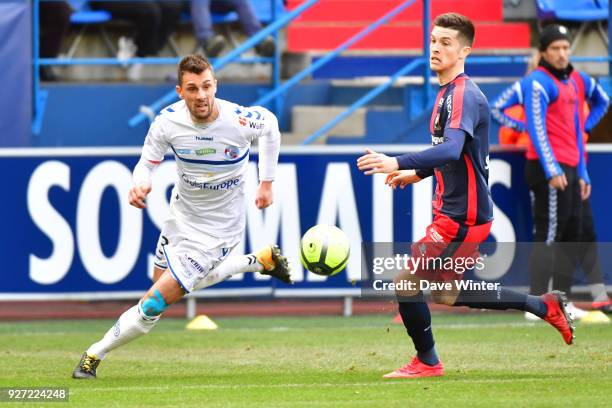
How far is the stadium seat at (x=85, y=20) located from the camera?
1656 cm

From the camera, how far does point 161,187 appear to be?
523 inches

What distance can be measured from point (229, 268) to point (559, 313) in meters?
2.44

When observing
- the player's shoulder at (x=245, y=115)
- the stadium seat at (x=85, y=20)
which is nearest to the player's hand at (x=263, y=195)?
the player's shoulder at (x=245, y=115)

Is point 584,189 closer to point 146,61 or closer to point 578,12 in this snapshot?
point 146,61

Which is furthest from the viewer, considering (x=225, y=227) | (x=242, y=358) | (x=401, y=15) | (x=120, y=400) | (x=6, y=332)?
(x=401, y=15)

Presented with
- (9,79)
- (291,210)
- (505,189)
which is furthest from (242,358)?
(9,79)

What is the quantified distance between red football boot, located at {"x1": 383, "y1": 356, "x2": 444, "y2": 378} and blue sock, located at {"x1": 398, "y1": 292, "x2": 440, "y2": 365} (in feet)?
0.09

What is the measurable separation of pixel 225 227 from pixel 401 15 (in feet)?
31.5

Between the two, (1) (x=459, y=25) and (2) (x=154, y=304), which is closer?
(1) (x=459, y=25)

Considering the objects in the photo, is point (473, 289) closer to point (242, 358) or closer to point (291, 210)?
point (242, 358)

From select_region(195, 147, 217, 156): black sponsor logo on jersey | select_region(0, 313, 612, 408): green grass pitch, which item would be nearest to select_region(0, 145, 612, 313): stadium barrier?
select_region(0, 313, 612, 408): green grass pitch

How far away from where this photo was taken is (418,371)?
9.09 m

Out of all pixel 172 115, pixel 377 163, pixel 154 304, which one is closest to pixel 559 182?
pixel 172 115

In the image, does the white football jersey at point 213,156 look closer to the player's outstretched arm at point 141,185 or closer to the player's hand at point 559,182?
the player's outstretched arm at point 141,185
